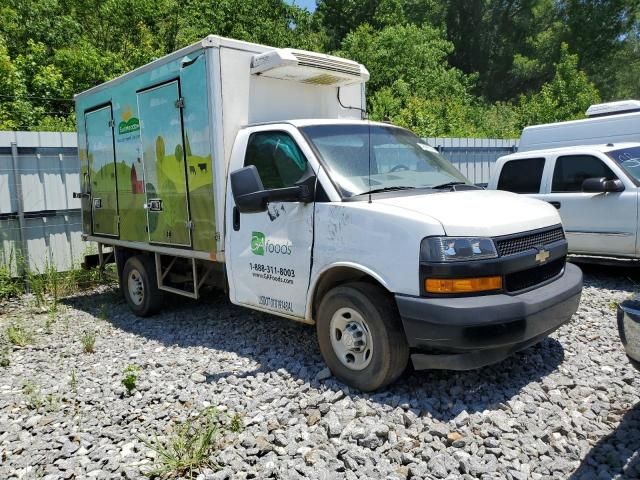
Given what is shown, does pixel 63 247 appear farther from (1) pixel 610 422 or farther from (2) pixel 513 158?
(1) pixel 610 422

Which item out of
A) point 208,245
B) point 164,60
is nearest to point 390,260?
point 208,245

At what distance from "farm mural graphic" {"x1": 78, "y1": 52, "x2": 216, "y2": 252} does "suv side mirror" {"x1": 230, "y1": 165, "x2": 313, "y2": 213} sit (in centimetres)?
96

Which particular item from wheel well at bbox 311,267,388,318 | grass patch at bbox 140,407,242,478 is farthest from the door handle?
grass patch at bbox 140,407,242,478

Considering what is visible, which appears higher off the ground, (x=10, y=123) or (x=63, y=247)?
(x=10, y=123)

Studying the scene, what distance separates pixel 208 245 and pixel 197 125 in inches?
47.5

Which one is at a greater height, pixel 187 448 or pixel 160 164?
pixel 160 164

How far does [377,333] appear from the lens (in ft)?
12.3

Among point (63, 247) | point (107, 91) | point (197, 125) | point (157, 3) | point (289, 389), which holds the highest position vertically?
point (157, 3)

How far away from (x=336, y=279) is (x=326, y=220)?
48cm

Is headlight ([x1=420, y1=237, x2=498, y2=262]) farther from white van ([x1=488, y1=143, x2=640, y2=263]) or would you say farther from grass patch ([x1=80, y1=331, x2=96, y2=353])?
white van ([x1=488, y1=143, x2=640, y2=263])

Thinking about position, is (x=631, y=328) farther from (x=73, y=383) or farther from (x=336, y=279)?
(x=73, y=383)

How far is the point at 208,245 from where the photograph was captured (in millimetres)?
5316

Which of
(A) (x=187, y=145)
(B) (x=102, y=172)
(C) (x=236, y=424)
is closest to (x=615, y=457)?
(C) (x=236, y=424)

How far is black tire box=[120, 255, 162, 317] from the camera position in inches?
A: 263
